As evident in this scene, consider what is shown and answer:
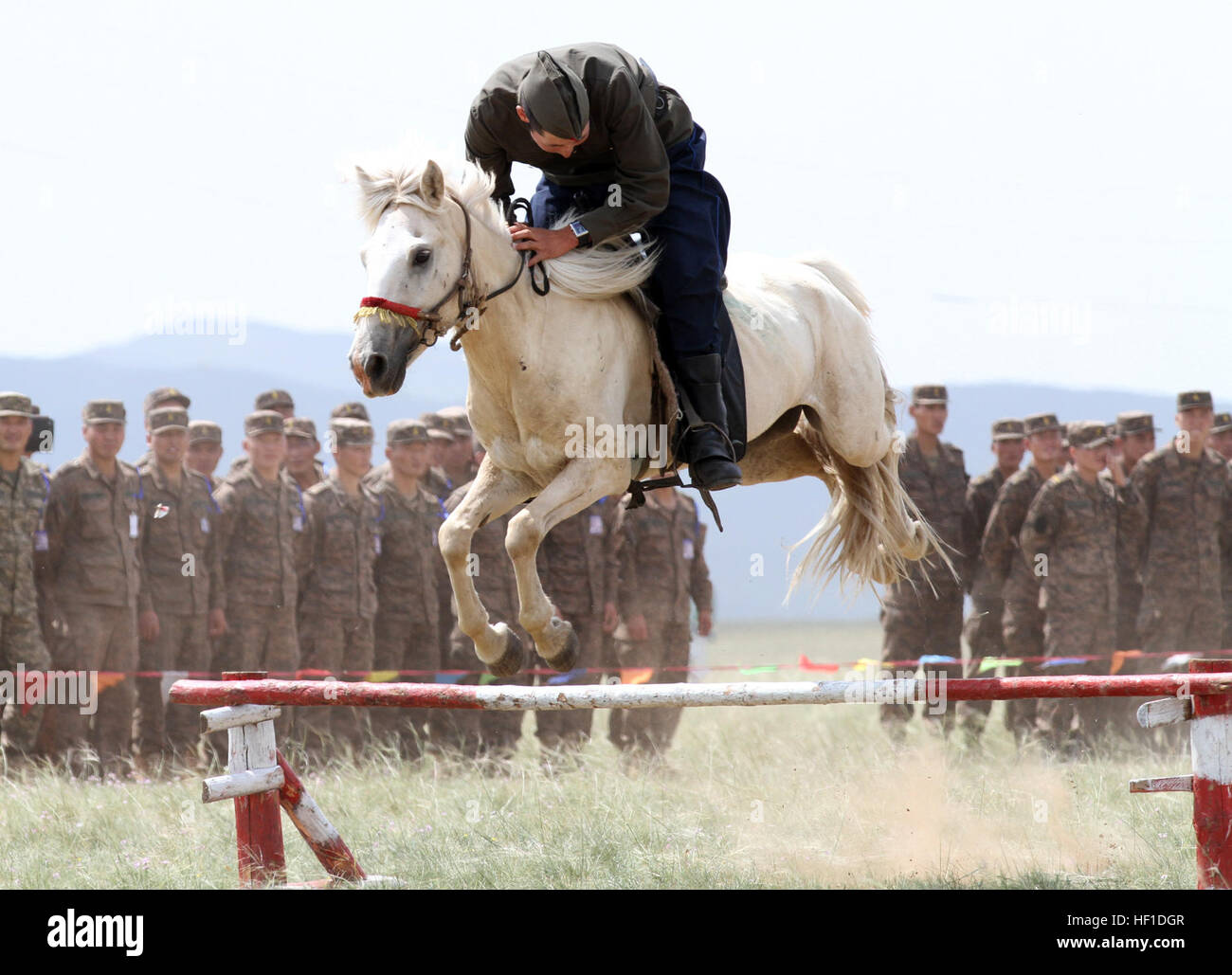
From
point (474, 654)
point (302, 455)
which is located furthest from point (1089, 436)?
point (302, 455)

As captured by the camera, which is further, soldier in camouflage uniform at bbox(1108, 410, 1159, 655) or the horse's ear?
soldier in camouflage uniform at bbox(1108, 410, 1159, 655)

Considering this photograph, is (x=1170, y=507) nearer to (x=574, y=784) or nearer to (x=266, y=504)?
(x=574, y=784)

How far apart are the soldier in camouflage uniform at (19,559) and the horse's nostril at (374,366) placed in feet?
16.0

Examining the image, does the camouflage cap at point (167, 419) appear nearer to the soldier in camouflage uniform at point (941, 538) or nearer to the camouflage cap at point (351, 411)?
the camouflage cap at point (351, 411)

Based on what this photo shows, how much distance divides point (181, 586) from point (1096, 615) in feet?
21.6

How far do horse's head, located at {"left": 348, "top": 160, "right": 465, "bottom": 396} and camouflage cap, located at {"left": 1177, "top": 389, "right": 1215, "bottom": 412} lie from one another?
826 cm

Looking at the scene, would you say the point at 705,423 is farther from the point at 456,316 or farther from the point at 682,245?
the point at 456,316

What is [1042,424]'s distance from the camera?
11.7m

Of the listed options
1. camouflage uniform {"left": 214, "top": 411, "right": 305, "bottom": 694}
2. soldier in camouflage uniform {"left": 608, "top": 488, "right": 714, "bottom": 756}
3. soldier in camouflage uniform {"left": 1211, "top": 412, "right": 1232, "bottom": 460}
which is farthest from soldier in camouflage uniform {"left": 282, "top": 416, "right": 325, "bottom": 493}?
soldier in camouflage uniform {"left": 1211, "top": 412, "right": 1232, "bottom": 460}

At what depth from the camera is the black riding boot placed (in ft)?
19.6

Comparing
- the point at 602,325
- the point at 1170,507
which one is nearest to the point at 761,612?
the point at 1170,507

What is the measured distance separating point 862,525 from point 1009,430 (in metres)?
5.00

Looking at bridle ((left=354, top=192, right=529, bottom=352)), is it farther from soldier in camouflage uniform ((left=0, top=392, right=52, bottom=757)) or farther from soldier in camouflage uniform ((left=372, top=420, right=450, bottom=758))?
soldier in camouflage uniform ((left=372, top=420, right=450, bottom=758))

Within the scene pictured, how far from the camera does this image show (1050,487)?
11016 mm
